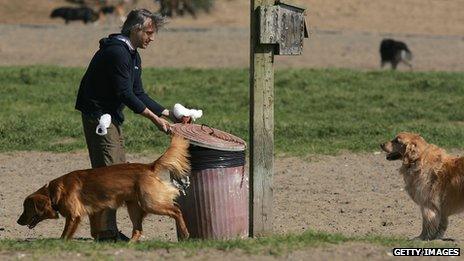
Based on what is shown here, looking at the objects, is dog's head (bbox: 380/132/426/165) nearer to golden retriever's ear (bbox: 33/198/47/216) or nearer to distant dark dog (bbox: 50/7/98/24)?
golden retriever's ear (bbox: 33/198/47/216)

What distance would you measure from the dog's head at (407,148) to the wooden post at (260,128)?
154 centimetres

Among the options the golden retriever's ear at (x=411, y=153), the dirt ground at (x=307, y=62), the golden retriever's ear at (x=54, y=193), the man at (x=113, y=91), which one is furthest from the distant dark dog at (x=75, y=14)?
the golden retriever's ear at (x=54, y=193)

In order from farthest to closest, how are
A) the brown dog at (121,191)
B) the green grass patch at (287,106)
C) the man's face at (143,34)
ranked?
the green grass patch at (287,106), the man's face at (143,34), the brown dog at (121,191)

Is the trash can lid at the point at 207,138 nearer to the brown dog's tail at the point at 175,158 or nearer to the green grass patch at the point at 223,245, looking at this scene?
the brown dog's tail at the point at 175,158

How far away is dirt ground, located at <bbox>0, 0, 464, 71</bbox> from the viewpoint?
88.7 ft

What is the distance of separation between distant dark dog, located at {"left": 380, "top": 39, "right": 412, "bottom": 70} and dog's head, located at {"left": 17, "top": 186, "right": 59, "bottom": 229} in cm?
1804

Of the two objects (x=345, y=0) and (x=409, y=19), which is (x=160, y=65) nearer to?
(x=409, y=19)

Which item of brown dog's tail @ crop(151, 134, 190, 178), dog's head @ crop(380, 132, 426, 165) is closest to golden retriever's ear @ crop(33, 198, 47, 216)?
brown dog's tail @ crop(151, 134, 190, 178)

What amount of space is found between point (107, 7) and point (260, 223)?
35888mm

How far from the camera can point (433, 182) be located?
385 inches

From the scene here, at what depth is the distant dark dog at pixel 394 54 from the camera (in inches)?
1035

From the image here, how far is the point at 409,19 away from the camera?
134 feet

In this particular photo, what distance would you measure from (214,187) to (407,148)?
195cm

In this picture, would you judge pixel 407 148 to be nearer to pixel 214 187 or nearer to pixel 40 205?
pixel 214 187
